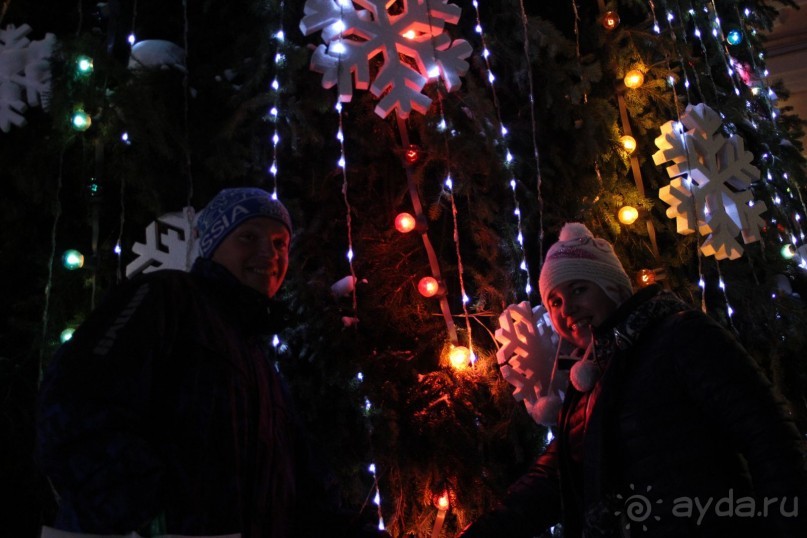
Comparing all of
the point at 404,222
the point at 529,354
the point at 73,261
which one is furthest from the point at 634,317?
the point at 73,261

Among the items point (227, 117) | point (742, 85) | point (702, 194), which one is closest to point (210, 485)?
point (227, 117)

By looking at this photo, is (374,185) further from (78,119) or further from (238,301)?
(238,301)

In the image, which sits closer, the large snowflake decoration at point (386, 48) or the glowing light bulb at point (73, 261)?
the large snowflake decoration at point (386, 48)

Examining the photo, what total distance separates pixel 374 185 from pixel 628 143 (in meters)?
1.59

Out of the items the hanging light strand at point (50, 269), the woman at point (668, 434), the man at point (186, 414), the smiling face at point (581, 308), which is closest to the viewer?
the man at point (186, 414)

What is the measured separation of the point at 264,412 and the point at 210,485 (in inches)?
11.2

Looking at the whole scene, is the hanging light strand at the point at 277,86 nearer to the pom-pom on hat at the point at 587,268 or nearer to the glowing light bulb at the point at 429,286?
the glowing light bulb at the point at 429,286

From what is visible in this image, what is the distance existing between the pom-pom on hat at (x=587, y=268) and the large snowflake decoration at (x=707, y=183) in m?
1.18

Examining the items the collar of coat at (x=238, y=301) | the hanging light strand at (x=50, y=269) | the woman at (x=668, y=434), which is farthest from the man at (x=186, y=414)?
the hanging light strand at (x=50, y=269)

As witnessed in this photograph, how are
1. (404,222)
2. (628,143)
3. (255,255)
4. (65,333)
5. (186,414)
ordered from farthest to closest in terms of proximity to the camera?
(628,143)
(404,222)
(65,333)
(255,255)
(186,414)

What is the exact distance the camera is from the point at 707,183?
347 cm

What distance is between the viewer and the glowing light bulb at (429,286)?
10.9 ft

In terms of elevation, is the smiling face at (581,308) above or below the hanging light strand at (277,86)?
below

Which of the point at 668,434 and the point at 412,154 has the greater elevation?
the point at 412,154
